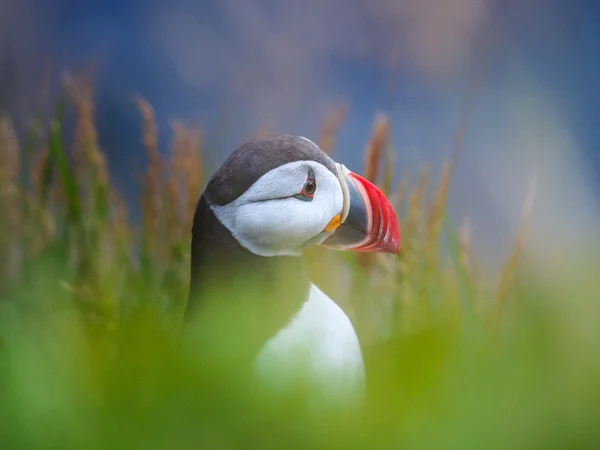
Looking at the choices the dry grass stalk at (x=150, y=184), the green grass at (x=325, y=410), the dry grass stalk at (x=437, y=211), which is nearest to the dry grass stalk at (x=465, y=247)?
the dry grass stalk at (x=437, y=211)

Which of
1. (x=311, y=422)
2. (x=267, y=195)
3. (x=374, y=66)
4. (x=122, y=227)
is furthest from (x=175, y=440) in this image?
(x=374, y=66)

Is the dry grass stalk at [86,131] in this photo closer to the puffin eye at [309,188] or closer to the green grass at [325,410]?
the puffin eye at [309,188]

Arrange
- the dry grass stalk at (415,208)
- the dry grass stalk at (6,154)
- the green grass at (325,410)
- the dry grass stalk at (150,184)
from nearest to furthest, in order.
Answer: the green grass at (325,410)
the dry grass stalk at (6,154)
the dry grass stalk at (150,184)
the dry grass stalk at (415,208)

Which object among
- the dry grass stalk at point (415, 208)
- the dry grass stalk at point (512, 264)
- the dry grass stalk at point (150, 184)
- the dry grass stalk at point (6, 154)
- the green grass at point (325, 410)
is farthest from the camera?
the dry grass stalk at point (415, 208)

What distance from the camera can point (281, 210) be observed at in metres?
0.80

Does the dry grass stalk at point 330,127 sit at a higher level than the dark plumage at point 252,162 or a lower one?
higher

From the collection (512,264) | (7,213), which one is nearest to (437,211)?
(512,264)

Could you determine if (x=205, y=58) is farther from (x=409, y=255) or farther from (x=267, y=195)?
(x=409, y=255)

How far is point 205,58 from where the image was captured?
1.04 meters

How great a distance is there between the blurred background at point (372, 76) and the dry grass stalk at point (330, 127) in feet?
0.05

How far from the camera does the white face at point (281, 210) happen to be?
31.6 inches

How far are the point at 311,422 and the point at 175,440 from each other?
4cm

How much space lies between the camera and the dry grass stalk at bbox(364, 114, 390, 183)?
1.02m

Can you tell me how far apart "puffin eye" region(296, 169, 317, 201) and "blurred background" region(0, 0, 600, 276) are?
26 cm
